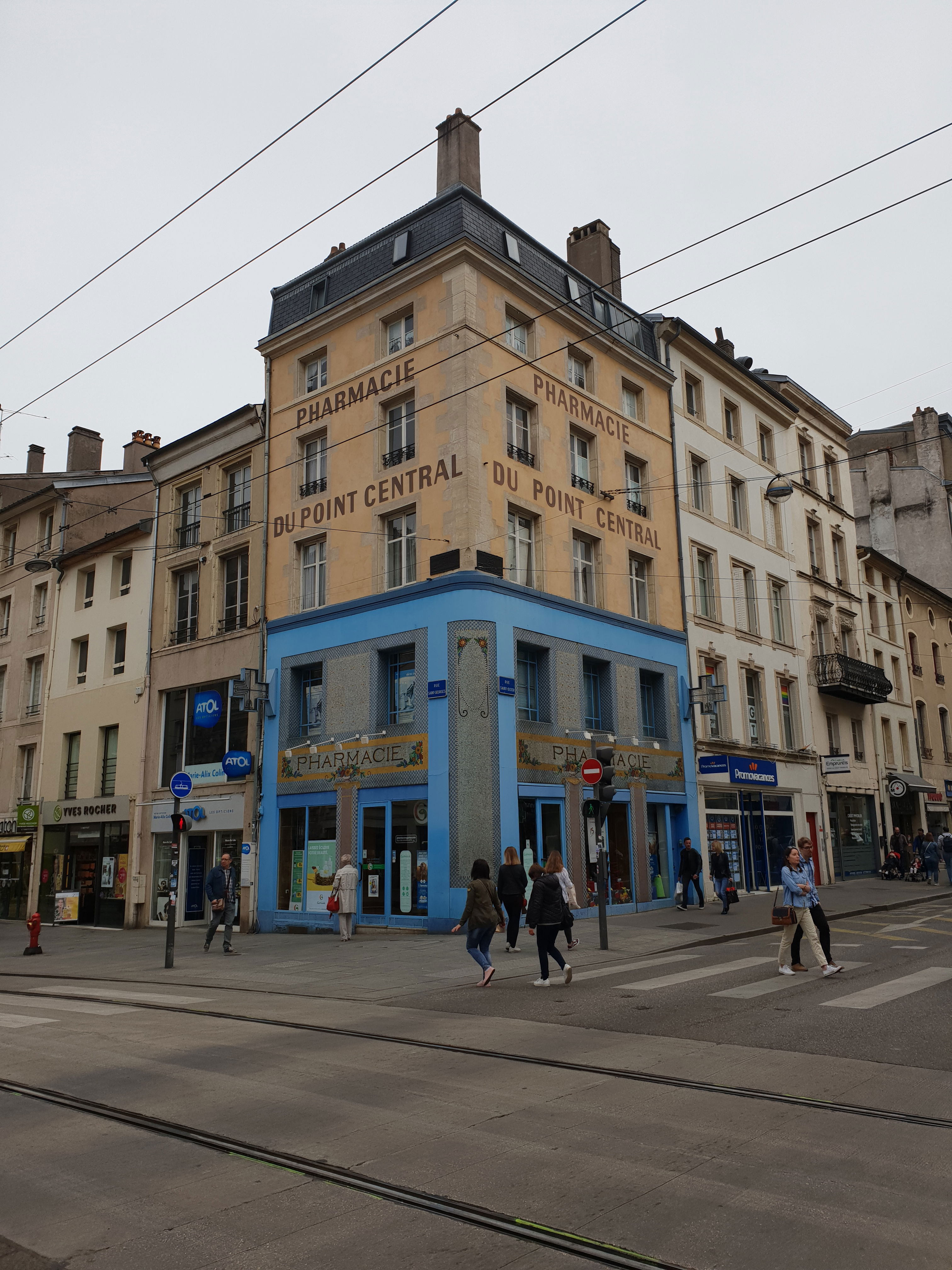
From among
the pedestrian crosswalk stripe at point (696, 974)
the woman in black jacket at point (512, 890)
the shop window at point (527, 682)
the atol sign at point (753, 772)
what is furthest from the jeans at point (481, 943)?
the atol sign at point (753, 772)

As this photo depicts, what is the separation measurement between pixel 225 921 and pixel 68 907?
1204cm

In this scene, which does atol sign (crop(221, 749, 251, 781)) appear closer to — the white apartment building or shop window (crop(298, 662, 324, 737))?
shop window (crop(298, 662, 324, 737))

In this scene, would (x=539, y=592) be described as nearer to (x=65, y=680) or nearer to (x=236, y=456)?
(x=236, y=456)

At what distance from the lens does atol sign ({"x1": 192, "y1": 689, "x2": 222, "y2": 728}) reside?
1008 inches

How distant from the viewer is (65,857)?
2994cm

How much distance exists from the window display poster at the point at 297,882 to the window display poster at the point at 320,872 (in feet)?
0.65

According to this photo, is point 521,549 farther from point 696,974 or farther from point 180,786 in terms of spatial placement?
point 696,974

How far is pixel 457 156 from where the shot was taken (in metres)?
23.8

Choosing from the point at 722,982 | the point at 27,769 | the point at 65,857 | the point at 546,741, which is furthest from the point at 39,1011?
the point at 27,769

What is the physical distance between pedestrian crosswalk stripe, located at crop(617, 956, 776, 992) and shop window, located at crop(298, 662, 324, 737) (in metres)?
11.7

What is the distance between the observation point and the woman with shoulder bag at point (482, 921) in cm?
1300

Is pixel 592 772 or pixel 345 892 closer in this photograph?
pixel 592 772

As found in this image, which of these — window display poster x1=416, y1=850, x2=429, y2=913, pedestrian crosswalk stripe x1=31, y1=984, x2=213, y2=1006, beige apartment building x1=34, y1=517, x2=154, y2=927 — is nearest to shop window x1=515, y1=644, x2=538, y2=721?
window display poster x1=416, y1=850, x2=429, y2=913

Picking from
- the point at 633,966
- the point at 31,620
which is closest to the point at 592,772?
the point at 633,966
